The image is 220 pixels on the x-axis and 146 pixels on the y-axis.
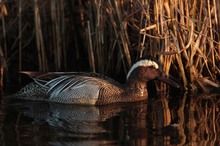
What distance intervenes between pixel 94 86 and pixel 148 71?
759 mm

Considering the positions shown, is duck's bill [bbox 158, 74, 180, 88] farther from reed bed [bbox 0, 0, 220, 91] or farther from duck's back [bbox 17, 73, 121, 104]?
duck's back [bbox 17, 73, 121, 104]

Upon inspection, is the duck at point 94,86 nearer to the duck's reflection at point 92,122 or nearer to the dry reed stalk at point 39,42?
the duck's reflection at point 92,122

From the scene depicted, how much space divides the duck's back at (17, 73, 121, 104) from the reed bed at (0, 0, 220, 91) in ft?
1.60

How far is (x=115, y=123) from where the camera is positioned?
6.65 metres

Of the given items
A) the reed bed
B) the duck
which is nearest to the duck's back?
the duck

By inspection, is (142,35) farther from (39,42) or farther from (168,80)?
(39,42)

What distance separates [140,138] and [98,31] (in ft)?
8.70

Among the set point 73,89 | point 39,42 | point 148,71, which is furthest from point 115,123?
point 39,42

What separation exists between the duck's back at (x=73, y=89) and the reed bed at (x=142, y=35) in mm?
487

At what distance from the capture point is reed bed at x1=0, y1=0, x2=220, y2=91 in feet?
24.6

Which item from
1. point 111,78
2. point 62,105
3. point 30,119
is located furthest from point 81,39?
point 30,119

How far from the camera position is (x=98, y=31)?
27.0ft

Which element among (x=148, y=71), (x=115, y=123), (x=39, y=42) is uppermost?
(x=39, y=42)

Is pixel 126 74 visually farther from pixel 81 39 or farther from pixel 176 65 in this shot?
pixel 81 39
